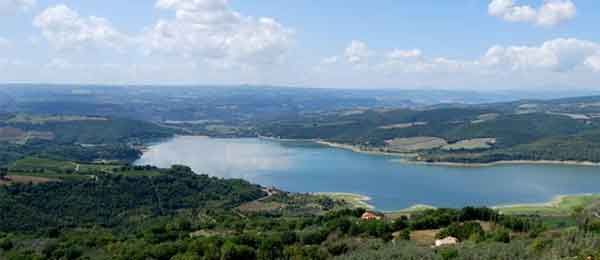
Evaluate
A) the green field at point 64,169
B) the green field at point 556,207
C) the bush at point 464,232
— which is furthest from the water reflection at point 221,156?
the bush at point 464,232

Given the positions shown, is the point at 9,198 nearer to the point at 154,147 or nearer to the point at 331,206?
the point at 331,206

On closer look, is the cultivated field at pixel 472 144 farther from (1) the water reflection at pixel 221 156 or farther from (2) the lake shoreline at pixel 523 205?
(2) the lake shoreline at pixel 523 205

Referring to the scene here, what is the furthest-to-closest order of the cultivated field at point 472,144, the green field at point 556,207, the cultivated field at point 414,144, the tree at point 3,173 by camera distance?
the cultivated field at point 414,144 → the cultivated field at point 472,144 → the tree at point 3,173 → the green field at point 556,207

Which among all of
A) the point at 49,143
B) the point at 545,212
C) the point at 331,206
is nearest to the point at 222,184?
Answer: the point at 331,206

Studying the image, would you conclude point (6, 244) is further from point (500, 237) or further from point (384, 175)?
point (384, 175)

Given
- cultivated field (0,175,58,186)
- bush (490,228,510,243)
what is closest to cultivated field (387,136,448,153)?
cultivated field (0,175,58,186)

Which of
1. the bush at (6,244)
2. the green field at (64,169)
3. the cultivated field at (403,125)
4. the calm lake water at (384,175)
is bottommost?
the calm lake water at (384,175)

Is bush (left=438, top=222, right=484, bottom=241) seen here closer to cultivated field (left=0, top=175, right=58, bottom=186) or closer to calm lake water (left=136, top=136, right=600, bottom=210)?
calm lake water (left=136, top=136, right=600, bottom=210)

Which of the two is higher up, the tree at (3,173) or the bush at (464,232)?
the bush at (464,232)
